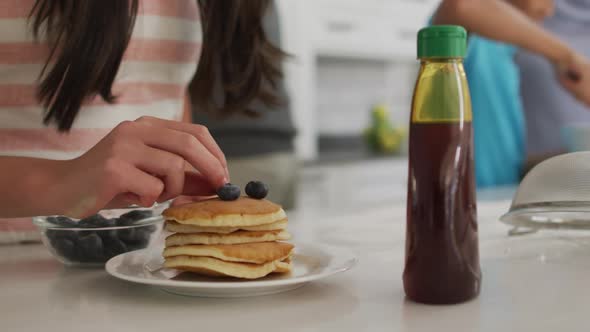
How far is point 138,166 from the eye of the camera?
2.20ft

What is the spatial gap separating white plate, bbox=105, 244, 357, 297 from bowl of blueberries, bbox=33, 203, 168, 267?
48mm

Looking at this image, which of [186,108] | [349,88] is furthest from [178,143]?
[349,88]

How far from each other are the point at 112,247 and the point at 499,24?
120 centimetres

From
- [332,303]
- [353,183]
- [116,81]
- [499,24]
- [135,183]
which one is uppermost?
[499,24]

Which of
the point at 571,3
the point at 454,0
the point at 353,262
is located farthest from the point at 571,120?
the point at 353,262

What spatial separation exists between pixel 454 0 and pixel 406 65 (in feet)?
11.7

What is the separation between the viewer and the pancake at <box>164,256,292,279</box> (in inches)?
25.0

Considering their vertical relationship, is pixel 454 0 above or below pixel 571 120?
above

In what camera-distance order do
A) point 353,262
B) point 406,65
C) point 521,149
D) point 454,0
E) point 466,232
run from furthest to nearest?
point 406,65 → point 521,149 → point 454,0 → point 353,262 → point 466,232

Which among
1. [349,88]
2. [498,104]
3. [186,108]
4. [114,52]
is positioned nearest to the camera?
[114,52]

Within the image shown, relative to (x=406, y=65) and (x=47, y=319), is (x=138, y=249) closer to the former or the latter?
(x=47, y=319)

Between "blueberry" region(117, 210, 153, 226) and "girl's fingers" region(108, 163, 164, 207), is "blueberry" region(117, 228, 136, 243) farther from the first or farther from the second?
"girl's fingers" region(108, 163, 164, 207)

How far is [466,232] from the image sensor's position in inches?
23.3

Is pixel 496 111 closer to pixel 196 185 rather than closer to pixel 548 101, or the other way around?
pixel 548 101
